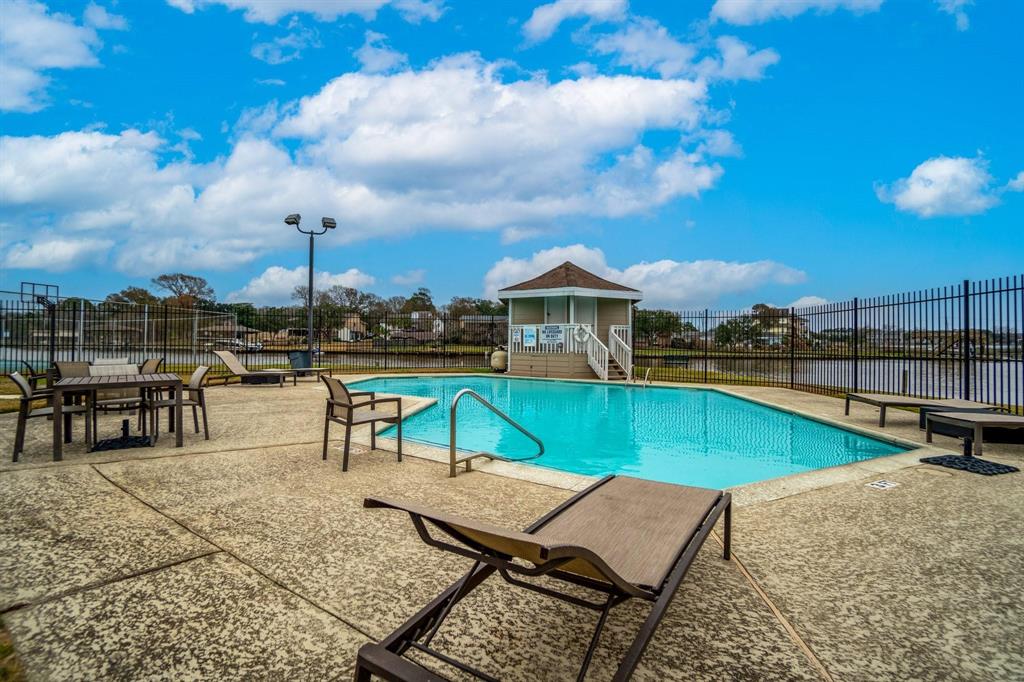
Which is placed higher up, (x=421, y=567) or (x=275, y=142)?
(x=275, y=142)

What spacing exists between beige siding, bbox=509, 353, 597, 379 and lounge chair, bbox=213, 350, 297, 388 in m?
8.59

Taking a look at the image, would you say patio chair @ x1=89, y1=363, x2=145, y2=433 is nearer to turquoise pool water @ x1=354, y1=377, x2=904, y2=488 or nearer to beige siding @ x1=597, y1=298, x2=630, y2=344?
turquoise pool water @ x1=354, y1=377, x2=904, y2=488

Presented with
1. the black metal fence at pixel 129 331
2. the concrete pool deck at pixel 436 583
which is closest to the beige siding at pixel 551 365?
the black metal fence at pixel 129 331

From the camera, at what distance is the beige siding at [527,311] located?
77.4 ft

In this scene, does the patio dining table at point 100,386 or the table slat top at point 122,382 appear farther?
the table slat top at point 122,382

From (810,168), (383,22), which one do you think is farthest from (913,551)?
(810,168)

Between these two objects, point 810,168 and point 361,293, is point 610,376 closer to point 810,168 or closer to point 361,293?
point 810,168

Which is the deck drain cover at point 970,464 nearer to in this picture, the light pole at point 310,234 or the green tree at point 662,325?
the green tree at point 662,325

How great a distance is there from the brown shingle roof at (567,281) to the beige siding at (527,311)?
0.79m

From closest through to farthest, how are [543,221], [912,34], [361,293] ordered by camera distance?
[912,34] < [543,221] < [361,293]

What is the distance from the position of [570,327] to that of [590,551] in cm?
1733

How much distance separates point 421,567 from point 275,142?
19.4 meters

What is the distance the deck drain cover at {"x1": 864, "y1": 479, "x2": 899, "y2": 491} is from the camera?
4429mm

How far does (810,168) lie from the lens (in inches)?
816
